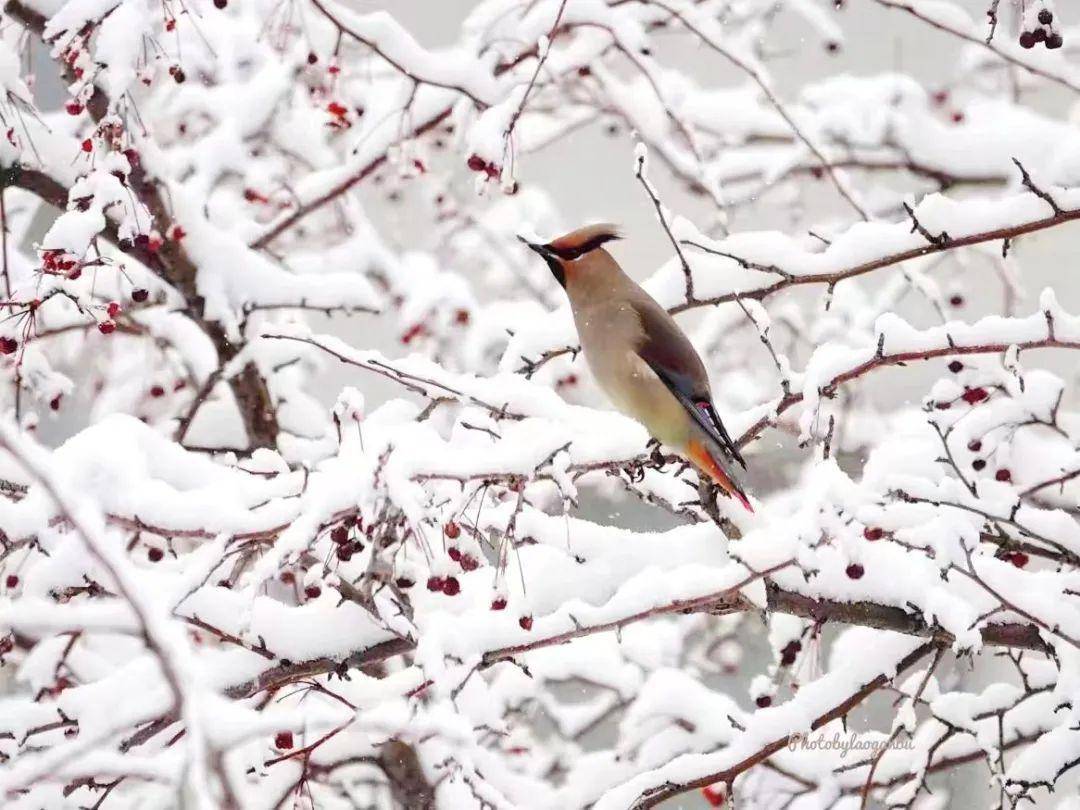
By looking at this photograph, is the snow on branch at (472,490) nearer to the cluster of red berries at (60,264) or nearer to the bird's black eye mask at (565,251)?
the cluster of red berries at (60,264)

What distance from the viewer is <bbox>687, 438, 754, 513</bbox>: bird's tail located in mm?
2789

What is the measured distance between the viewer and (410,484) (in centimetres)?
192

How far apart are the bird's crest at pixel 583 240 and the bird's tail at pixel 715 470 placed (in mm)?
764

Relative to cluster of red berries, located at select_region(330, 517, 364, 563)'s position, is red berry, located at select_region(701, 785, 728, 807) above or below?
below

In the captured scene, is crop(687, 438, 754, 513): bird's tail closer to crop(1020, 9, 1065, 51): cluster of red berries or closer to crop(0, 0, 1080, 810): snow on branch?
crop(0, 0, 1080, 810): snow on branch

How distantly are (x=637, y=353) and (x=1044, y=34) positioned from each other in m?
1.21

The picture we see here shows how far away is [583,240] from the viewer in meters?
3.47

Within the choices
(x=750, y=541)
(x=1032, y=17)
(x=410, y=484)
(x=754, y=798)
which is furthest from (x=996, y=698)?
(x=410, y=484)

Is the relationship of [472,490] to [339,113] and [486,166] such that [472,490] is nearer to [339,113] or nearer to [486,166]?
[486,166]

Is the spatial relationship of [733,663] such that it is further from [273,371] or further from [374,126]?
[374,126]

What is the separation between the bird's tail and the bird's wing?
0.21m

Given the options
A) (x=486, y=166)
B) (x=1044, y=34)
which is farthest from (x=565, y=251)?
(x=1044, y=34)

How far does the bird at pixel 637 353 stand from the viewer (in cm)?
293

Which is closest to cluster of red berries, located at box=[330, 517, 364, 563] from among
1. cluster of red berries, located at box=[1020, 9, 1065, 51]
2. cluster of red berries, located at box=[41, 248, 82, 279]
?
cluster of red berries, located at box=[41, 248, 82, 279]
